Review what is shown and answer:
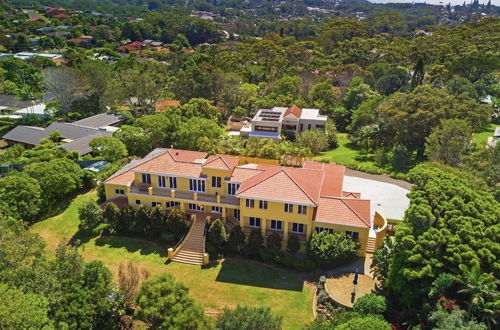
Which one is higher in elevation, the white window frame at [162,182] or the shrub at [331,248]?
the white window frame at [162,182]

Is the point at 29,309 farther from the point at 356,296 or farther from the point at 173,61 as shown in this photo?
the point at 173,61

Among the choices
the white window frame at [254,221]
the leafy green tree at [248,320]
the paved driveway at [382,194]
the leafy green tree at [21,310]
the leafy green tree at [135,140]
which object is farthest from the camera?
the leafy green tree at [135,140]

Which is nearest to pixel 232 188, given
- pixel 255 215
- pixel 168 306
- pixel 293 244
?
pixel 255 215

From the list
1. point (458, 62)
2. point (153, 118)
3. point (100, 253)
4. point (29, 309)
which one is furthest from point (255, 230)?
point (458, 62)

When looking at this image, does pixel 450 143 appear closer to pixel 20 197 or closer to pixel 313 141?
pixel 313 141

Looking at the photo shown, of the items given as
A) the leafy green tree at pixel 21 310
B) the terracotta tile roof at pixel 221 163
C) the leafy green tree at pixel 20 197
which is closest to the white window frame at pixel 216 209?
the terracotta tile roof at pixel 221 163

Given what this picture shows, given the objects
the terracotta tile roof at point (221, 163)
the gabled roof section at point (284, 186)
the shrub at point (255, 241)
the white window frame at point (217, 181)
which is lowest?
the shrub at point (255, 241)

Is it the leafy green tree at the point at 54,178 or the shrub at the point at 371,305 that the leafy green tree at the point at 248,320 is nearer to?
the shrub at the point at 371,305
